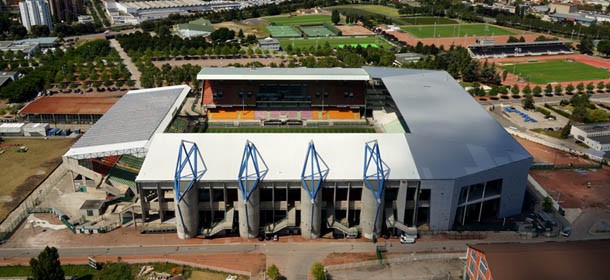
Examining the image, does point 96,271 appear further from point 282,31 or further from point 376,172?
point 282,31

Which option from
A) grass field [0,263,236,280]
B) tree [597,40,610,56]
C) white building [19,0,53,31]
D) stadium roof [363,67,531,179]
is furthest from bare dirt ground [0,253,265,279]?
white building [19,0,53,31]

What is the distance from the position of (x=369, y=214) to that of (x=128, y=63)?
7992 cm

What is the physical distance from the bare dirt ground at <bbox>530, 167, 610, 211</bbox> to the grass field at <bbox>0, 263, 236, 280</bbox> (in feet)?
119

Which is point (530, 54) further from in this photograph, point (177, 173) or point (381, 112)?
point (177, 173)

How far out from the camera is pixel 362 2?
194125 millimetres

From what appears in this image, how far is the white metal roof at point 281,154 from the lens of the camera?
43.8 meters

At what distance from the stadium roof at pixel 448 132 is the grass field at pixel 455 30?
82.7 m

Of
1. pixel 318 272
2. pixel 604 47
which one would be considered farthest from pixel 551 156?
pixel 604 47

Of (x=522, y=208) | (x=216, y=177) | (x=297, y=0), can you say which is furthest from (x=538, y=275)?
(x=297, y=0)

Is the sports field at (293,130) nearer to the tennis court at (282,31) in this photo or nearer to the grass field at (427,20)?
the tennis court at (282,31)

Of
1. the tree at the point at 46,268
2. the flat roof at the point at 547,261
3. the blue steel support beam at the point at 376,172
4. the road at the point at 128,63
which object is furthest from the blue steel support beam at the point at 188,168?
the road at the point at 128,63

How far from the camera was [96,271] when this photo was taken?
39938 mm

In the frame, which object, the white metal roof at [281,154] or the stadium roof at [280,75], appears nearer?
the white metal roof at [281,154]

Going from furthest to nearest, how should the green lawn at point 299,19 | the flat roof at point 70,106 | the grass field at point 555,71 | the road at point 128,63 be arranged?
the green lawn at point 299,19 < the grass field at point 555,71 < the road at point 128,63 < the flat roof at point 70,106
